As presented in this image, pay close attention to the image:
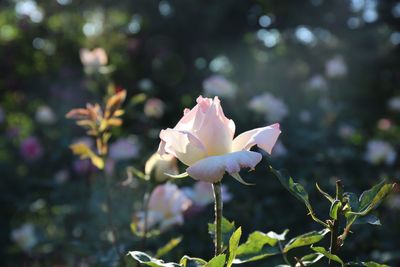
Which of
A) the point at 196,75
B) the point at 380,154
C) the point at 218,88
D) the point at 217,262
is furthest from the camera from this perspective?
the point at 196,75

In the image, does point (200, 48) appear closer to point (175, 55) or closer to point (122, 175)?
point (175, 55)

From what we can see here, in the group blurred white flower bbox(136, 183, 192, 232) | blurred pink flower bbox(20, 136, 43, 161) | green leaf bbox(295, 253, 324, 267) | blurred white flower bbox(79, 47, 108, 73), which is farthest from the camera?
blurred pink flower bbox(20, 136, 43, 161)

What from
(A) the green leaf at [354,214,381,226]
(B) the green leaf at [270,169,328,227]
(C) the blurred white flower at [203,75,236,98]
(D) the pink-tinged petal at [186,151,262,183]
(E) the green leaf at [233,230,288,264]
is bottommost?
(C) the blurred white flower at [203,75,236,98]

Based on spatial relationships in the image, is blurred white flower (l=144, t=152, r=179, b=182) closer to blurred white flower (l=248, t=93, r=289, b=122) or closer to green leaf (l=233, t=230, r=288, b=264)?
green leaf (l=233, t=230, r=288, b=264)

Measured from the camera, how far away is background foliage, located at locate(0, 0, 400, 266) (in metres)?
2.75

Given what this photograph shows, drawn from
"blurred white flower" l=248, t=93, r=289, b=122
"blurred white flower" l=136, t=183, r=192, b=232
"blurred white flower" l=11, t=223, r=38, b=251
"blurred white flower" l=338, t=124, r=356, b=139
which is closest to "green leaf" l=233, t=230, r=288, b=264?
"blurred white flower" l=136, t=183, r=192, b=232

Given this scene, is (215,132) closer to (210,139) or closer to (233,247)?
(210,139)

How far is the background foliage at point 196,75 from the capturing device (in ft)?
9.03

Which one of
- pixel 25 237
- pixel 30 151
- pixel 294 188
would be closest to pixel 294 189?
pixel 294 188

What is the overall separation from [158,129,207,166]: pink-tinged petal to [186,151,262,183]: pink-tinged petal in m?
0.02

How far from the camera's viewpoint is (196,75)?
15.0 feet

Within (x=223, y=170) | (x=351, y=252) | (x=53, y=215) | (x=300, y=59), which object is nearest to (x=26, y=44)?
(x=300, y=59)

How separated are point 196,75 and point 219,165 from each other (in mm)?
4029

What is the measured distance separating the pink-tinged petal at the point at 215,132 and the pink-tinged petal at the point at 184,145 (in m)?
0.01
